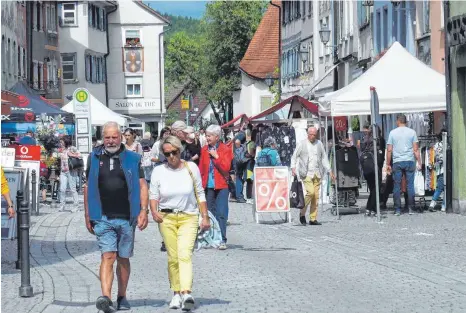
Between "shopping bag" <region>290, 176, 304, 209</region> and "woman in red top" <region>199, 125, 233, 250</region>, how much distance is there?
17.2 feet

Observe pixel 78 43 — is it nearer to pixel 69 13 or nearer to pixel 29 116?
pixel 69 13

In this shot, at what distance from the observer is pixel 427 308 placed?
11.9m

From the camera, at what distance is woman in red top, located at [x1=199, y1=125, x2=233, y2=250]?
63.9ft

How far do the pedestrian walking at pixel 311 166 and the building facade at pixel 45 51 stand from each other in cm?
4410

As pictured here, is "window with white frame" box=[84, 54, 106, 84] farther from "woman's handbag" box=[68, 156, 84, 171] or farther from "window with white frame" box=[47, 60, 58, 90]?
"woman's handbag" box=[68, 156, 84, 171]

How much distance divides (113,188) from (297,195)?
43.1ft

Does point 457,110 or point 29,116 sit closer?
point 457,110

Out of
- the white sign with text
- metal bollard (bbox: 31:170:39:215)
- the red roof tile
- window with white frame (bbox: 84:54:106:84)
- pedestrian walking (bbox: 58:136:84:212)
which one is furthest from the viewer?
the red roof tile

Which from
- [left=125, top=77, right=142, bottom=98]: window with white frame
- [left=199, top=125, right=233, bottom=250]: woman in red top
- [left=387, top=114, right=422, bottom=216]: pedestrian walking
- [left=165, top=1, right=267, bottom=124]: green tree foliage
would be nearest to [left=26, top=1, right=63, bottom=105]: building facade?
[left=125, top=77, right=142, bottom=98]: window with white frame

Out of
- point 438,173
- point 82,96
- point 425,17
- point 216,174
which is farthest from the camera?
point 425,17

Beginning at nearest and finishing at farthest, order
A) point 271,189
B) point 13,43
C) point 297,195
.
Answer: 1. point 297,195
2. point 271,189
3. point 13,43

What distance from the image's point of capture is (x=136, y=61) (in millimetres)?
95000

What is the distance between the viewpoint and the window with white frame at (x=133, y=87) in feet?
312

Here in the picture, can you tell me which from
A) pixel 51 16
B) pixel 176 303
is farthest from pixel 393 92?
pixel 51 16
